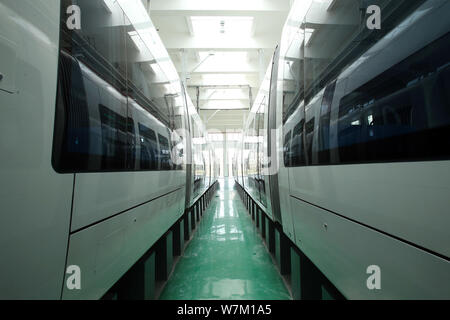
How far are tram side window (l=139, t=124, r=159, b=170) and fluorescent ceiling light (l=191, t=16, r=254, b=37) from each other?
559cm

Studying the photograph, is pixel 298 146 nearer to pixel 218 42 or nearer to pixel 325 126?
pixel 325 126

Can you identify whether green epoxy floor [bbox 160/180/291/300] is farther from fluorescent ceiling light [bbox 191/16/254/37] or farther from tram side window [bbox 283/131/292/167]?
fluorescent ceiling light [bbox 191/16/254/37]

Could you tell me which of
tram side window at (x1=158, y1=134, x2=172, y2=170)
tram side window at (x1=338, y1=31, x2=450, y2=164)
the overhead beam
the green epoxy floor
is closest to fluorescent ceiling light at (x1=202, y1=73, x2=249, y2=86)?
the overhead beam

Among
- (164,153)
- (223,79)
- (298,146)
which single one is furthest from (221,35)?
(298,146)

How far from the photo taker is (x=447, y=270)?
24.2 inches

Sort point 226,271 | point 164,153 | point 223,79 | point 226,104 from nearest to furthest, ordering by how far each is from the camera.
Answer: point 164,153
point 226,271
point 223,79
point 226,104

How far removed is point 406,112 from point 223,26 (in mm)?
6673

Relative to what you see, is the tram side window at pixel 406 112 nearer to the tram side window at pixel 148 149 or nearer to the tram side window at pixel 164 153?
the tram side window at pixel 148 149

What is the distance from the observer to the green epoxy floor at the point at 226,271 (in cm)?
260

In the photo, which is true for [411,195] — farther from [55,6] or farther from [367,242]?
[55,6]

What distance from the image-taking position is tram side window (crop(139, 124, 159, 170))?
1.72m

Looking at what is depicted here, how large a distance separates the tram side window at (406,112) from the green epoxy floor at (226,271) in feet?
7.46

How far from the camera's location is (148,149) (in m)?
1.84
